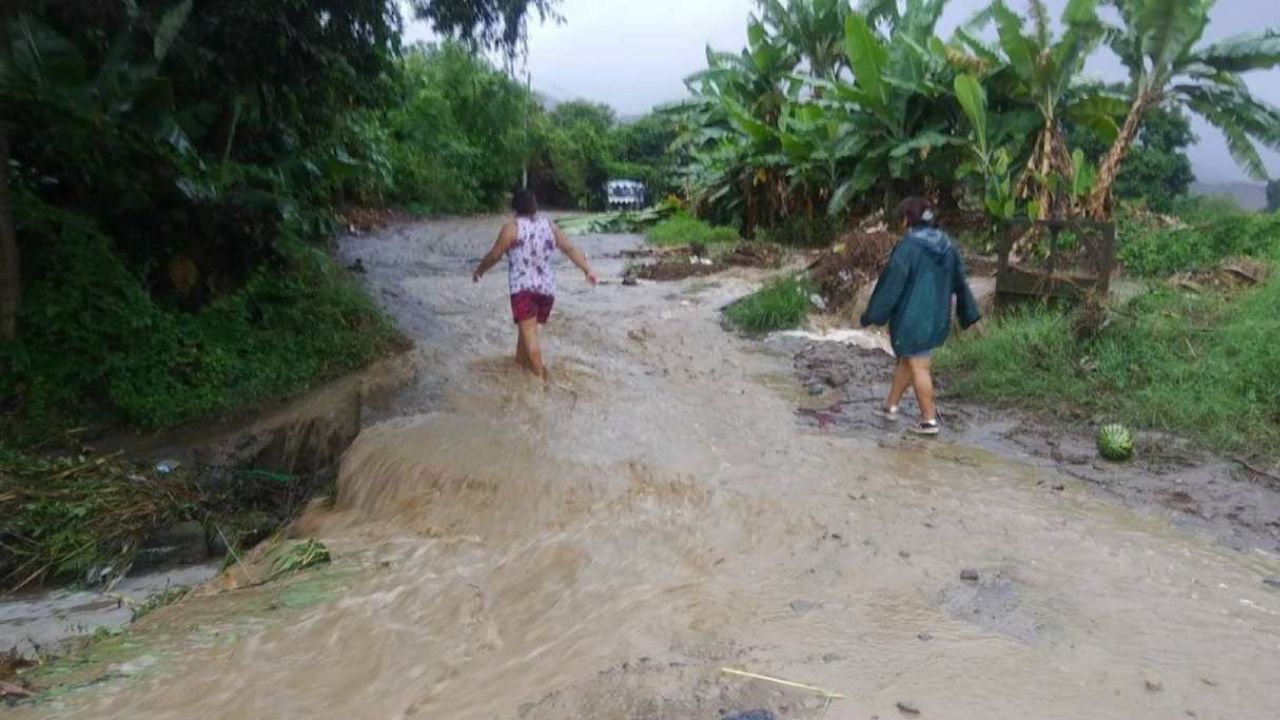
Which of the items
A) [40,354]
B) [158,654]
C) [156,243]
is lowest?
[158,654]

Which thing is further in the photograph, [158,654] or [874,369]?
[874,369]

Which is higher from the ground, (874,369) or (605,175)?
(605,175)

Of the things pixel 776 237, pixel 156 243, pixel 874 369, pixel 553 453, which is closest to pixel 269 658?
pixel 553 453

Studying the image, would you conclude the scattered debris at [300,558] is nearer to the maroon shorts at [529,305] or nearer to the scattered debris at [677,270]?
the maroon shorts at [529,305]

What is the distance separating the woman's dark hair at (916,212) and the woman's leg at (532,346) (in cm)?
294

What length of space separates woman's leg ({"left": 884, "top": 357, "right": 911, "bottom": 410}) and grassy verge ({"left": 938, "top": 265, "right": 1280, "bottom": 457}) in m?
0.88

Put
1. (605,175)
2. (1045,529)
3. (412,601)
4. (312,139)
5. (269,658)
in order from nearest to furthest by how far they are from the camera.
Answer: (269,658), (412,601), (1045,529), (312,139), (605,175)

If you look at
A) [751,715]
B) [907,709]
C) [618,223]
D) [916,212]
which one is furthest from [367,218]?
[907,709]

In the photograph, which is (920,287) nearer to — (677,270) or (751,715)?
(751,715)

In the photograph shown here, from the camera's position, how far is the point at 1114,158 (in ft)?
37.1

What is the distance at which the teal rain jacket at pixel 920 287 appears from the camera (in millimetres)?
6301

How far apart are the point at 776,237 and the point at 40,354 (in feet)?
40.6

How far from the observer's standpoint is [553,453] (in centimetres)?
615

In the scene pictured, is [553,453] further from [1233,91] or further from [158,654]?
[1233,91]
